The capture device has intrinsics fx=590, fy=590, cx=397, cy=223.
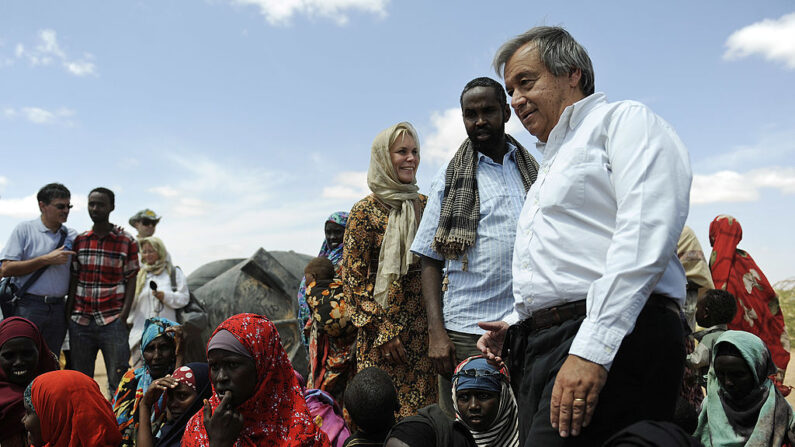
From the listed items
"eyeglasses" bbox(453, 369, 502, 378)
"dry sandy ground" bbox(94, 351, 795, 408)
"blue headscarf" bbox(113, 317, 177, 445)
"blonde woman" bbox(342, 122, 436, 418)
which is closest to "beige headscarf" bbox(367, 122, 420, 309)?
"blonde woman" bbox(342, 122, 436, 418)

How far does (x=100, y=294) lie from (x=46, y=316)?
54cm

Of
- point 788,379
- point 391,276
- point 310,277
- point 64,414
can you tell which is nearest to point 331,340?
point 310,277

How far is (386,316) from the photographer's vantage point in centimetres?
368

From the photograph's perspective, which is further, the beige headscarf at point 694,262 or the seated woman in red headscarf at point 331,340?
the beige headscarf at point 694,262

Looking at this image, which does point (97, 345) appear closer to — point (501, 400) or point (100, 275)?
point (100, 275)

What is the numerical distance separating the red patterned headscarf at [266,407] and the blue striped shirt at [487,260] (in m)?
0.93

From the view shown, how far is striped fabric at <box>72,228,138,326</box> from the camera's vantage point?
19.5 ft

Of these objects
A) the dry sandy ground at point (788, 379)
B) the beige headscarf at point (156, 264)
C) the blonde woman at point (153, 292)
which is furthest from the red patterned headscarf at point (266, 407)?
the dry sandy ground at point (788, 379)

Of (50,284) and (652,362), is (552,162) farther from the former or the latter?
(50,284)

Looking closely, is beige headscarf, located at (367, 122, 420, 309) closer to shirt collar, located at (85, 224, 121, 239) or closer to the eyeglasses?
the eyeglasses

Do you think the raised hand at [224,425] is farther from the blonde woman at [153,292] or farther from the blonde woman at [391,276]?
the blonde woman at [153,292]

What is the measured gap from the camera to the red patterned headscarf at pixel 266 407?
3051 mm

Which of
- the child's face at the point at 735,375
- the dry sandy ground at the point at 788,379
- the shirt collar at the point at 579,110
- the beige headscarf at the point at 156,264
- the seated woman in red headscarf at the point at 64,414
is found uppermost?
the shirt collar at the point at 579,110

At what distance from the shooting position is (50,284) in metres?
5.86
